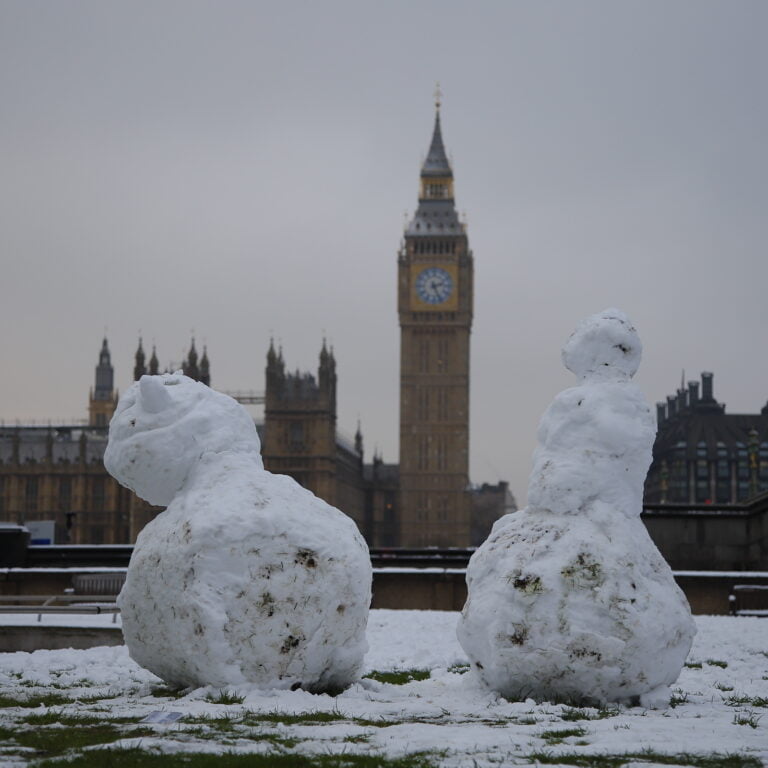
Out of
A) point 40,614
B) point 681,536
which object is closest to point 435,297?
point 681,536

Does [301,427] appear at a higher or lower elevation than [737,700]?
higher

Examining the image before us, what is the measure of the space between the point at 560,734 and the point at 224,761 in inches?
66.1

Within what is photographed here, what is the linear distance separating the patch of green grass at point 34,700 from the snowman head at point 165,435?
1.39 meters

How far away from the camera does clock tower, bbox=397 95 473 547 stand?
282 ft

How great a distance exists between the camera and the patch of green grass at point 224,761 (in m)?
4.92

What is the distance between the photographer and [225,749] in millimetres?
5262

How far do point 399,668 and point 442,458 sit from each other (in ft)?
251

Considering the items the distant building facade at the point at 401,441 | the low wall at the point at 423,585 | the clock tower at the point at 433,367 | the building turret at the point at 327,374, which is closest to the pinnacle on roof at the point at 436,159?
the distant building facade at the point at 401,441

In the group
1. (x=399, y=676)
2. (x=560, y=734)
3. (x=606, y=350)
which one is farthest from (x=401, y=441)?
(x=560, y=734)

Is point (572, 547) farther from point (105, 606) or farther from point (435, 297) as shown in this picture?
point (435, 297)

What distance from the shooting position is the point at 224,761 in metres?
4.98

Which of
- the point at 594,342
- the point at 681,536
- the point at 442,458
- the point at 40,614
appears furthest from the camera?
the point at 442,458

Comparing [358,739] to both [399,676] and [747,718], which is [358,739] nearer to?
[747,718]

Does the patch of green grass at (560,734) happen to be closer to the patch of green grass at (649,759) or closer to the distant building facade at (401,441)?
the patch of green grass at (649,759)
